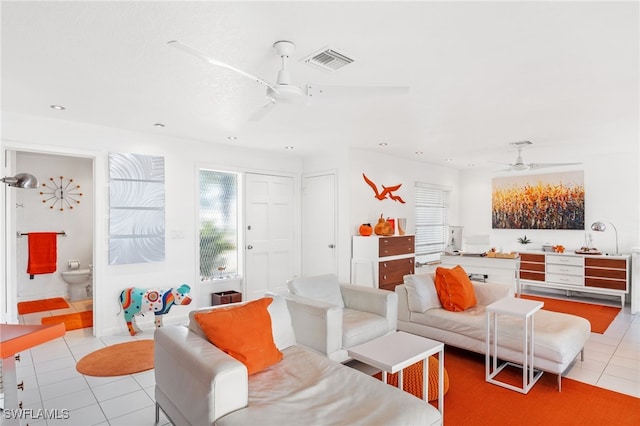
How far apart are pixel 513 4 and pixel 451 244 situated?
15.4 ft

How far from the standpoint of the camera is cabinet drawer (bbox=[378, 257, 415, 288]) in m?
5.34

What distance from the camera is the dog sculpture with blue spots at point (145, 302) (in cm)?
423

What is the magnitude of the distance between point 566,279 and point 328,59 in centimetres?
585

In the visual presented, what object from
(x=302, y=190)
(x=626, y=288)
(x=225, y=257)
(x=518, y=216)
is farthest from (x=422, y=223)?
(x=225, y=257)

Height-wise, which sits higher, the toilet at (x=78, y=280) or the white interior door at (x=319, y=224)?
the white interior door at (x=319, y=224)

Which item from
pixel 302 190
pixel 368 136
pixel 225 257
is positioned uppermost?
pixel 368 136

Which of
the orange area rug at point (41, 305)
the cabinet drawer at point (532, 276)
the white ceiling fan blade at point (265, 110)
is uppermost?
the white ceiling fan blade at point (265, 110)

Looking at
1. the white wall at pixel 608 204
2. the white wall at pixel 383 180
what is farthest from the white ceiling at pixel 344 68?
the white wall at pixel 608 204

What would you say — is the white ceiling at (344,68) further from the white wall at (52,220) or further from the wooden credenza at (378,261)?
the white wall at (52,220)

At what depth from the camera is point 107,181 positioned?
4.30 meters

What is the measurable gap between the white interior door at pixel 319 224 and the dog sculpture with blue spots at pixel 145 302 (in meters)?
2.30

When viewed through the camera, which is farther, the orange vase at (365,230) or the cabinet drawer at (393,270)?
the orange vase at (365,230)

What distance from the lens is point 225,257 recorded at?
5.42 m

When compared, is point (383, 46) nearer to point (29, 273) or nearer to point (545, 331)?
point (545, 331)
